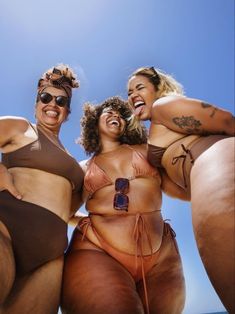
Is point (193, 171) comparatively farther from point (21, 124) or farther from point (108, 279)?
point (21, 124)

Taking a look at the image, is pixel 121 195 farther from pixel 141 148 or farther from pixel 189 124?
pixel 189 124

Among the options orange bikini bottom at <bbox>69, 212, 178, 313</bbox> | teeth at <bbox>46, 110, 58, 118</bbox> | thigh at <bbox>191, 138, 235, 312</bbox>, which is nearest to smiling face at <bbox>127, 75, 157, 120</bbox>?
teeth at <bbox>46, 110, 58, 118</bbox>

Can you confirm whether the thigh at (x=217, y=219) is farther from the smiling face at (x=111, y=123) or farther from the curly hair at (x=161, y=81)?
the smiling face at (x=111, y=123)

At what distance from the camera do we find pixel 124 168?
4078 mm

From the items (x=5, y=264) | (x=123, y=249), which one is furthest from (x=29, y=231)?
(x=123, y=249)

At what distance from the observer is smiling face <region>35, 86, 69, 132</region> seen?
14.1 feet

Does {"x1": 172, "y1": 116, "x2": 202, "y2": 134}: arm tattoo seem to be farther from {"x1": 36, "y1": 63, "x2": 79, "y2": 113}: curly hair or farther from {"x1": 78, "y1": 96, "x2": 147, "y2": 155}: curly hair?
{"x1": 36, "y1": 63, "x2": 79, "y2": 113}: curly hair

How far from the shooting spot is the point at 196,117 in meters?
3.09

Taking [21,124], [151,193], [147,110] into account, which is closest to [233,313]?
[151,193]

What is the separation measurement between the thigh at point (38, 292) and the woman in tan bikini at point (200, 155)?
153 centimetres

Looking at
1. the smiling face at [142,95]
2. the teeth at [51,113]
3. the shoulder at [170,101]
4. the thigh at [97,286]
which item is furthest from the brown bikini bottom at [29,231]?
the smiling face at [142,95]

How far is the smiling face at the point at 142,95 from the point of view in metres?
4.05

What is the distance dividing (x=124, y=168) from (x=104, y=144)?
2.79ft

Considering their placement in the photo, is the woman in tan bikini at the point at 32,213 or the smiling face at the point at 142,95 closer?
the woman in tan bikini at the point at 32,213
